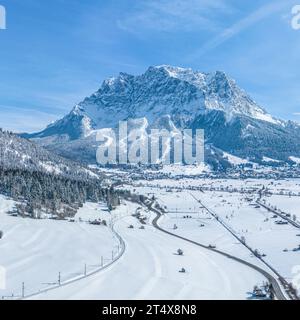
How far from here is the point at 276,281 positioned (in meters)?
70.2

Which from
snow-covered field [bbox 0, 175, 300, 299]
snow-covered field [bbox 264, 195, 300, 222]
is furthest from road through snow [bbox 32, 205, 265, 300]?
snow-covered field [bbox 264, 195, 300, 222]

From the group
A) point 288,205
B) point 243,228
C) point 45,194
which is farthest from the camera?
point 288,205

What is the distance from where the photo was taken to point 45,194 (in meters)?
135

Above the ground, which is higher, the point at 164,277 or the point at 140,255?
the point at 140,255

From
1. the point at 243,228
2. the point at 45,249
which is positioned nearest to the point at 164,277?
the point at 45,249

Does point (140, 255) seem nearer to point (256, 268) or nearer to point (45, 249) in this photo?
point (45, 249)

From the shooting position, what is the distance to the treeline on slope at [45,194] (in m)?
126

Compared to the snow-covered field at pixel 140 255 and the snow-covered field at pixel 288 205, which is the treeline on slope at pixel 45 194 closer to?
the snow-covered field at pixel 140 255

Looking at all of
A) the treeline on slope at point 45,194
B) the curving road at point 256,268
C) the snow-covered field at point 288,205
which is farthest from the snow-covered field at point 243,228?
the treeline on slope at point 45,194

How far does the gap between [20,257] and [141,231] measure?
149ft

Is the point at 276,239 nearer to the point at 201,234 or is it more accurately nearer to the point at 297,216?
the point at 201,234

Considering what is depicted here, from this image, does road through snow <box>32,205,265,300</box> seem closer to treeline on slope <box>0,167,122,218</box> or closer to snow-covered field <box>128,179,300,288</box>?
snow-covered field <box>128,179,300,288</box>

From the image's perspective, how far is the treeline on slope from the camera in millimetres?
126088
